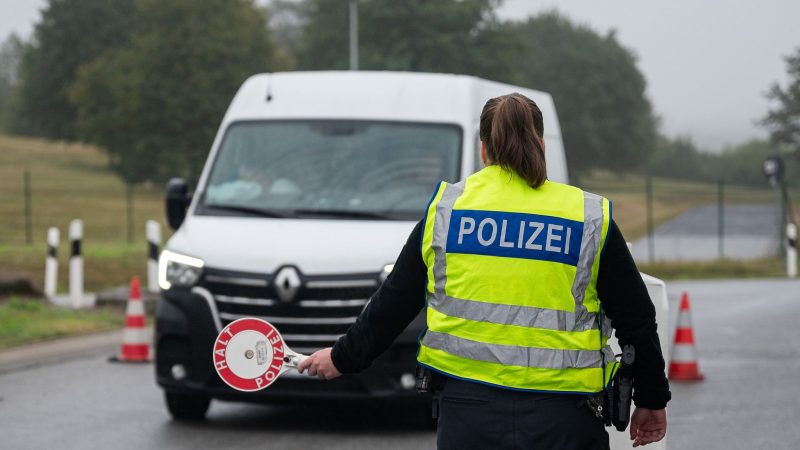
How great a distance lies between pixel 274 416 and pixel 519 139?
5.87m

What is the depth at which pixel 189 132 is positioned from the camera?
2484 inches

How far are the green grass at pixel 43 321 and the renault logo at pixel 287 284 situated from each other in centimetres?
577

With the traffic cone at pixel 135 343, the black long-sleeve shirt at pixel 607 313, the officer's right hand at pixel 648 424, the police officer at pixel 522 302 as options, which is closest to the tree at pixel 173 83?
the traffic cone at pixel 135 343

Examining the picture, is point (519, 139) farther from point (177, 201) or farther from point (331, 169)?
point (177, 201)

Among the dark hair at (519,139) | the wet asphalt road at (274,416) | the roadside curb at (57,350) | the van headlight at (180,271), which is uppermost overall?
the dark hair at (519,139)

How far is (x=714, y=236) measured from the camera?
51250 millimetres

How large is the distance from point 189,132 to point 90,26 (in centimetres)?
2112

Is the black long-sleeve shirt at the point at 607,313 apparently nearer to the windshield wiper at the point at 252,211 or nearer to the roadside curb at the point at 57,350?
the windshield wiper at the point at 252,211

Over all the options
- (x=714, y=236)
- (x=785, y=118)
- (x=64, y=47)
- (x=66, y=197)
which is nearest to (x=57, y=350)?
(x=714, y=236)

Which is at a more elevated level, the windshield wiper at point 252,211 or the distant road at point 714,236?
the windshield wiper at point 252,211

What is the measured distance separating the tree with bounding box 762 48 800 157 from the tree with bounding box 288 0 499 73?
51.1ft

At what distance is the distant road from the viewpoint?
40156mm

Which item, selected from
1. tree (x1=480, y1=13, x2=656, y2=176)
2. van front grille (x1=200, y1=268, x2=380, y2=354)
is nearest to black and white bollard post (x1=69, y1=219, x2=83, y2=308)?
van front grille (x1=200, y1=268, x2=380, y2=354)

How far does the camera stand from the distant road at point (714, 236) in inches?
1581
